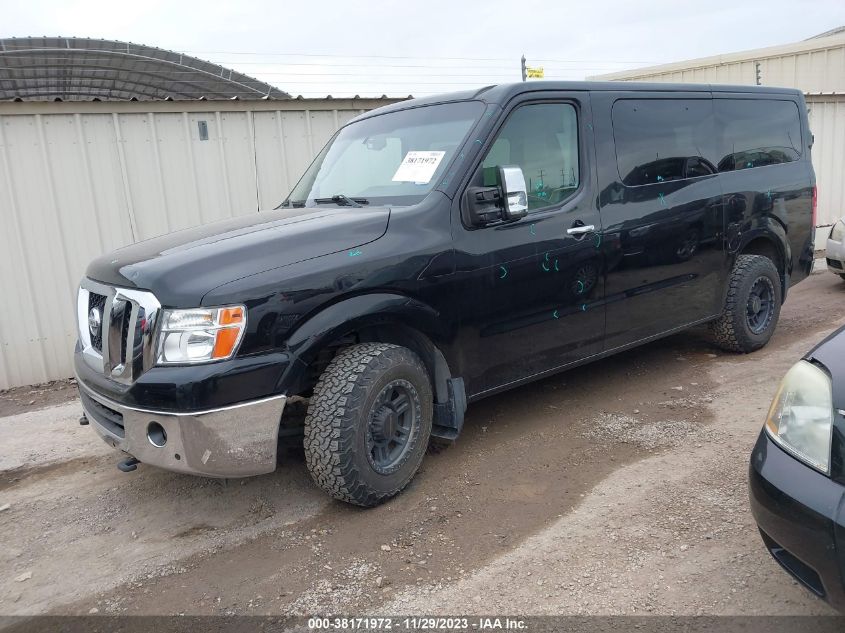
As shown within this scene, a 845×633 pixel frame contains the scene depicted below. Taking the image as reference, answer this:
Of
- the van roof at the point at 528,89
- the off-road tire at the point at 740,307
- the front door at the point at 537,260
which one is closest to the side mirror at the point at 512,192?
the front door at the point at 537,260

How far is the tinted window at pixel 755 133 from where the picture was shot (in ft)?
16.8

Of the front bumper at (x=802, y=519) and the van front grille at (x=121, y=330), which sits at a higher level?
the van front grille at (x=121, y=330)

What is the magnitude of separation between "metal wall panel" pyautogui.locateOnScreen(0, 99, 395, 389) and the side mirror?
3876 mm

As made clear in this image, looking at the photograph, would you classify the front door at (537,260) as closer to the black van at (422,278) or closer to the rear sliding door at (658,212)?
the black van at (422,278)

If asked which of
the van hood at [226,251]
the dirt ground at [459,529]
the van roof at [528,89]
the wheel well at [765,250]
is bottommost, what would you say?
the dirt ground at [459,529]

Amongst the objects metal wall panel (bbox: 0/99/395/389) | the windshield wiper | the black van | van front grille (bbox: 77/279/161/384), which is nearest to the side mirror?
the black van

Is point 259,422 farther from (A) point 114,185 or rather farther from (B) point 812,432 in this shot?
(A) point 114,185

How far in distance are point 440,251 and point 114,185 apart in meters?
4.08

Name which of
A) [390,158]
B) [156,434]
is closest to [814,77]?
[390,158]

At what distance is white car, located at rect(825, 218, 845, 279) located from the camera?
307 inches

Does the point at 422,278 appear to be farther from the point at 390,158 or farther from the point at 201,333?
the point at 201,333

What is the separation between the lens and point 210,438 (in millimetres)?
2867

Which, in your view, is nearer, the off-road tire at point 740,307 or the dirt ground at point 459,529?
the dirt ground at point 459,529

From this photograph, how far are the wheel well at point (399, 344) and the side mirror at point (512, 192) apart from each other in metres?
0.83
